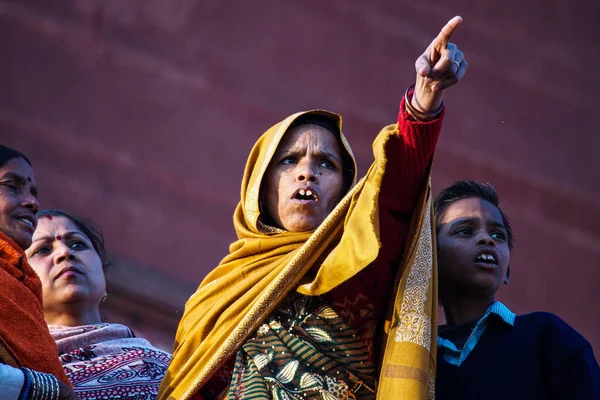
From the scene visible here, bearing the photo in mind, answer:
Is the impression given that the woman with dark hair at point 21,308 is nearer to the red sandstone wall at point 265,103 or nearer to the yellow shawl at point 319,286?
the yellow shawl at point 319,286

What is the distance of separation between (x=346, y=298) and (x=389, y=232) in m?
0.23

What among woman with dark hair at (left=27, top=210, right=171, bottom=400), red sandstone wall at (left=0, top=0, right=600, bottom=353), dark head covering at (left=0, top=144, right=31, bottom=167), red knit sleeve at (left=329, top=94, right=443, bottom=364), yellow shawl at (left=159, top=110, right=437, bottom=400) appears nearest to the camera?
yellow shawl at (left=159, top=110, right=437, bottom=400)

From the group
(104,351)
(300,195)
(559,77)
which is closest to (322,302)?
(300,195)

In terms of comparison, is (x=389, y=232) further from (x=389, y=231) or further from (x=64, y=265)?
(x=64, y=265)

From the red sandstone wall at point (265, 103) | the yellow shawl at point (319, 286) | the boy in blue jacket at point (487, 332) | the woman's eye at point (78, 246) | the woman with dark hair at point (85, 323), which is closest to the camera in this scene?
the yellow shawl at point (319, 286)

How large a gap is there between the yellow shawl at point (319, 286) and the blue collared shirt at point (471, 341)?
0.33 meters

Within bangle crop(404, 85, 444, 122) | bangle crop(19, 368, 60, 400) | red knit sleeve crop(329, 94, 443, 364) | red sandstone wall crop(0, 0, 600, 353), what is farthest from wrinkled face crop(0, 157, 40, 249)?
red sandstone wall crop(0, 0, 600, 353)

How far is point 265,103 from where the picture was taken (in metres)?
6.69

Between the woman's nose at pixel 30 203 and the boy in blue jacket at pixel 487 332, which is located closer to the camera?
the boy in blue jacket at pixel 487 332

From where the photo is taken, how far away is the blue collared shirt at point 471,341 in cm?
389

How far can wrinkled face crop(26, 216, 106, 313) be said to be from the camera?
15.1 ft

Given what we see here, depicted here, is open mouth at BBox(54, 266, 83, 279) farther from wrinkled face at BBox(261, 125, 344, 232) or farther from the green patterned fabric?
the green patterned fabric

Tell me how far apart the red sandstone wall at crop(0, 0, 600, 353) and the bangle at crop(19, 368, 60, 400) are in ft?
9.65

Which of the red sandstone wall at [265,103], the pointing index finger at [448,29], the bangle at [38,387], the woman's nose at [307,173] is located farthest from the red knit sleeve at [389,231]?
the red sandstone wall at [265,103]
